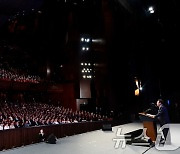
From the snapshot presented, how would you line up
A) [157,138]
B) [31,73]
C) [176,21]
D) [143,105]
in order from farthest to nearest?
[31,73], [143,105], [176,21], [157,138]

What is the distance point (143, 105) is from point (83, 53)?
18.7ft

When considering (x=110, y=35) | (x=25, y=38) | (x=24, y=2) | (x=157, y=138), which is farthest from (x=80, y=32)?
(x=157, y=138)

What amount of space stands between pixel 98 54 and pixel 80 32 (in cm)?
219

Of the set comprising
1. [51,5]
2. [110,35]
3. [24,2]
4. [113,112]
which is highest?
[51,5]

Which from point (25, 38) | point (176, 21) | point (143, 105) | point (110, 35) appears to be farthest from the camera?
point (25, 38)

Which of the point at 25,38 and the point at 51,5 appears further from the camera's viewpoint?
the point at 25,38

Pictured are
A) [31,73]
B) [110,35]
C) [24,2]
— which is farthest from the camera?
[31,73]

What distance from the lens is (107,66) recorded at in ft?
46.4

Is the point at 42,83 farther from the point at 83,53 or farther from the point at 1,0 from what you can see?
the point at 1,0

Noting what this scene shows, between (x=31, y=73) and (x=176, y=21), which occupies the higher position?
(x=176, y=21)

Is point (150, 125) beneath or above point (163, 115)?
beneath

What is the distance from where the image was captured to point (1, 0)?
9.69 m

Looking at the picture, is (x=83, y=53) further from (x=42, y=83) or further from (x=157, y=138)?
(x=157, y=138)

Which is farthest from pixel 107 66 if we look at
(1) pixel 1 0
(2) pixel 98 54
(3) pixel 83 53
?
(1) pixel 1 0
